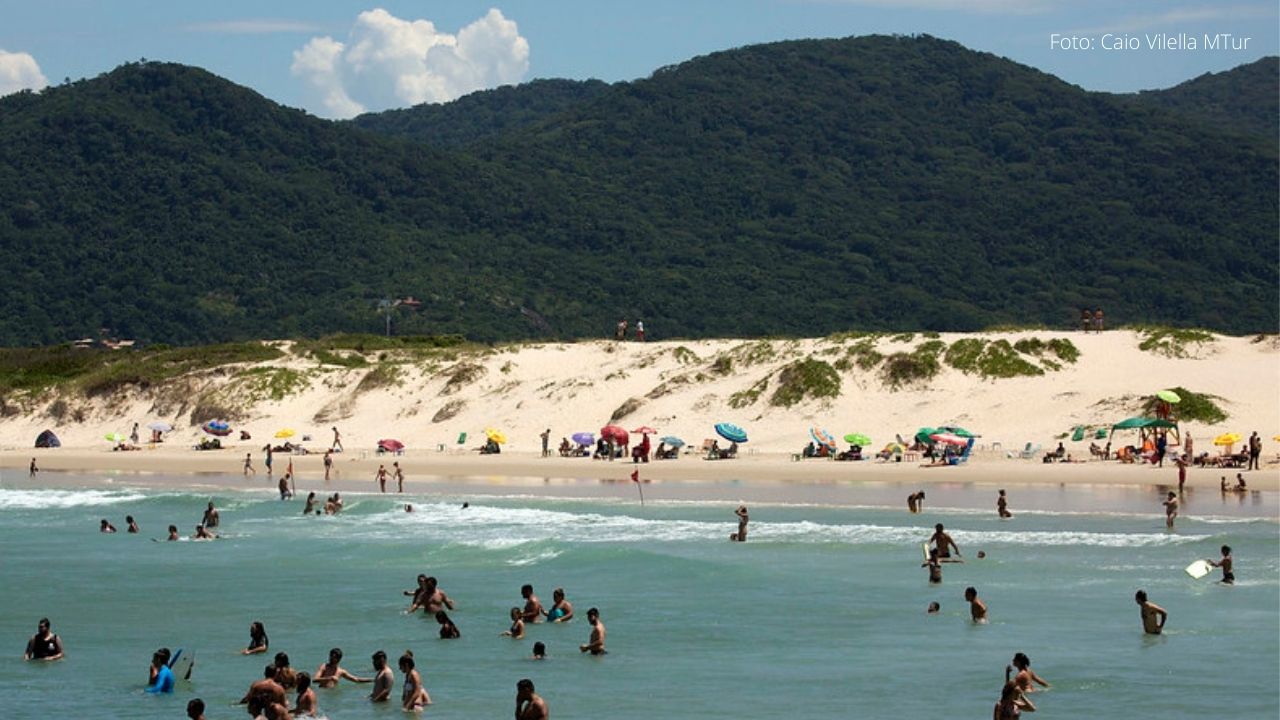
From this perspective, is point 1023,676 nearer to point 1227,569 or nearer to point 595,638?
point 595,638

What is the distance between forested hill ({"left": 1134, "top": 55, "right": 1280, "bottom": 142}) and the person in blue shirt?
170359mm

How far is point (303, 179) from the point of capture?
13575 cm

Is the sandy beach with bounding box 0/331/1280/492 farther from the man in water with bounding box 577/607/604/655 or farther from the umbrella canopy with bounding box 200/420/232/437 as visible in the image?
the man in water with bounding box 577/607/604/655

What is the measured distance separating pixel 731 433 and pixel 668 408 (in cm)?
663

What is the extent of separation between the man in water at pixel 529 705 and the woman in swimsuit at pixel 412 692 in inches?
82.1

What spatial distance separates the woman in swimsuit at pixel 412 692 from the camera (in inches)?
854

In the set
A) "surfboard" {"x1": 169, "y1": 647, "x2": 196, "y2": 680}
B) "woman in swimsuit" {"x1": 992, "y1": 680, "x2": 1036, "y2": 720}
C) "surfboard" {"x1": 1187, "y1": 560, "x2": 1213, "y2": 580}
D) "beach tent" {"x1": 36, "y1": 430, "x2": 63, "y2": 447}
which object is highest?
"beach tent" {"x1": 36, "y1": 430, "x2": 63, "y2": 447}

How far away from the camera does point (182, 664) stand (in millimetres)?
24609

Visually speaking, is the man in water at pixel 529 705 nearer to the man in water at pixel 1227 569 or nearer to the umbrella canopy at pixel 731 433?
the man in water at pixel 1227 569

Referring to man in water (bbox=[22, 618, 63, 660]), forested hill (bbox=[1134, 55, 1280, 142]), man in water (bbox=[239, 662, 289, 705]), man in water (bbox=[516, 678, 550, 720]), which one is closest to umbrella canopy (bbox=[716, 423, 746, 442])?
man in water (bbox=[22, 618, 63, 660])

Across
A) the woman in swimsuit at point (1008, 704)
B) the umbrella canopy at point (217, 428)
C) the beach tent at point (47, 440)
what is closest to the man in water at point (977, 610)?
the woman in swimsuit at point (1008, 704)

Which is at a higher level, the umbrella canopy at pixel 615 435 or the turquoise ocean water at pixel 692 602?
the umbrella canopy at pixel 615 435

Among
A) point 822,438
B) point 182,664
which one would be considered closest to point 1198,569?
point 182,664

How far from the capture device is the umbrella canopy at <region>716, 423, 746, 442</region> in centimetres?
5053
